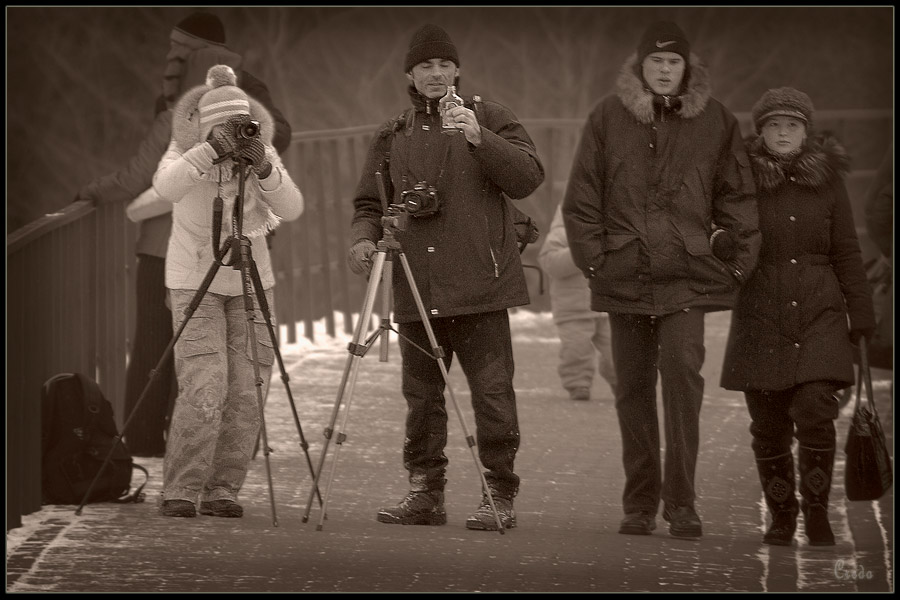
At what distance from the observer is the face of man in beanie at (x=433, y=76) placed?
7527 mm

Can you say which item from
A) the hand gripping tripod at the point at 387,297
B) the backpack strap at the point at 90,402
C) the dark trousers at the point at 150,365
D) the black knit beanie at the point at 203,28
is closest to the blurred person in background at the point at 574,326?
the dark trousers at the point at 150,365

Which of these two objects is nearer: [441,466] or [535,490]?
[441,466]

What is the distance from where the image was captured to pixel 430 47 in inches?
296

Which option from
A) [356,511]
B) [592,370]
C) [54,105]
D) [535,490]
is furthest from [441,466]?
[54,105]

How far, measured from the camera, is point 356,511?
8242mm

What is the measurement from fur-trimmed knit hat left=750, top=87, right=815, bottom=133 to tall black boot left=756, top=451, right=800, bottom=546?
1.39m

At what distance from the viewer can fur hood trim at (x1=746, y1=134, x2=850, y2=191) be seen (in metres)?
7.89

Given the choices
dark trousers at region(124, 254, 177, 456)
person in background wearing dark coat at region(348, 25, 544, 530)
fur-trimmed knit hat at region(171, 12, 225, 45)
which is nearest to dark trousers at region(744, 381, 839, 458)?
person in background wearing dark coat at region(348, 25, 544, 530)

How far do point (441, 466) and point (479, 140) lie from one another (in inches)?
54.1

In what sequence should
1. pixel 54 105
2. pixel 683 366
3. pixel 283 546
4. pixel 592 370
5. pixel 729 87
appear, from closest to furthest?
1. pixel 283 546
2. pixel 683 366
3. pixel 592 370
4. pixel 729 87
5. pixel 54 105

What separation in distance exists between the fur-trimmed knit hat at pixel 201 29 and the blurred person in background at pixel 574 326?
3.23 metres

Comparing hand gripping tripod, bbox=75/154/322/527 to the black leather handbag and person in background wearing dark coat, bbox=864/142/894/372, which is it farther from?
person in background wearing dark coat, bbox=864/142/894/372

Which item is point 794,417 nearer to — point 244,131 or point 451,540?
point 451,540

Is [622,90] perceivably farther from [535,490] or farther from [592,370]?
[592,370]
